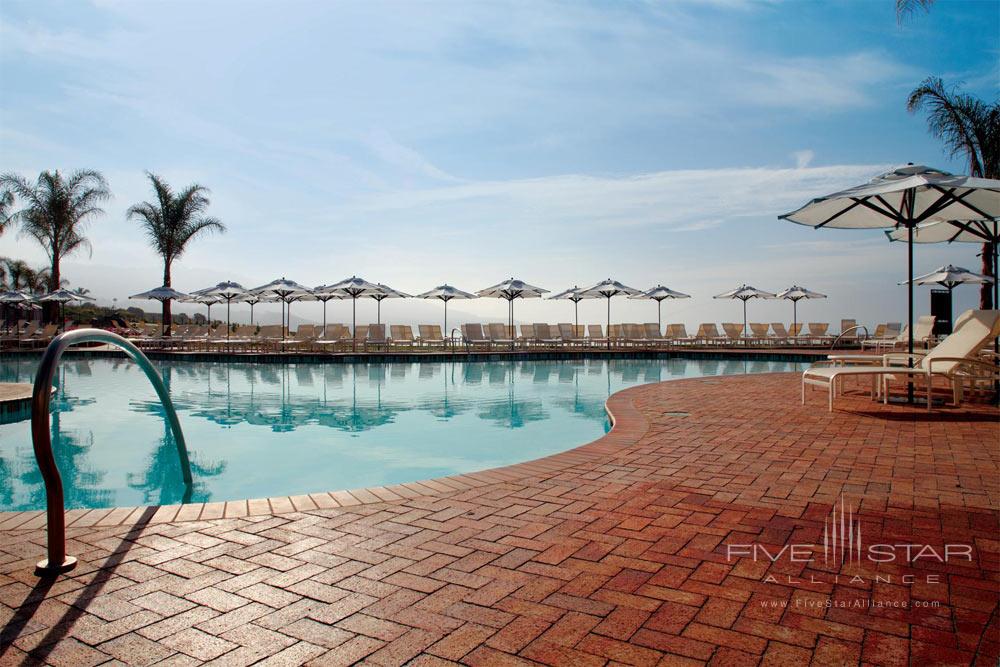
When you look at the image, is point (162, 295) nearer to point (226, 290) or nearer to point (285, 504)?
point (226, 290)

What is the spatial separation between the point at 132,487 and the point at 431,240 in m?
20.7

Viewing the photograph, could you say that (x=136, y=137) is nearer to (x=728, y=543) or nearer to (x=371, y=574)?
(x=371, y=574)

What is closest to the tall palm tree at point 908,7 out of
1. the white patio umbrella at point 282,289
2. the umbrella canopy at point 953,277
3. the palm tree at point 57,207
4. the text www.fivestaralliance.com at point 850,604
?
the text www.fivestaralliance.com at point 850,604

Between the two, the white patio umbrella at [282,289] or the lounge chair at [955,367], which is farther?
the white patio umbrella at [282,289]

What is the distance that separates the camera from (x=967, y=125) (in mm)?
15328

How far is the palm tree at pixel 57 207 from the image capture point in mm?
23453

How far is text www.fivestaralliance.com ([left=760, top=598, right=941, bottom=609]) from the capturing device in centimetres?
196

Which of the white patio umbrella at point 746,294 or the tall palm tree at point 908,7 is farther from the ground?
the tall palm tree at point 908,7

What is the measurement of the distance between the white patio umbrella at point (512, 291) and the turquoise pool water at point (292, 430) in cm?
735

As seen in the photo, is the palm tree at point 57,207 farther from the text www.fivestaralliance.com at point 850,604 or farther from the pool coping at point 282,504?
the text www.fivestaralliance.com at point 850,604

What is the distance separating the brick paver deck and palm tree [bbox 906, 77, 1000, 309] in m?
15.5

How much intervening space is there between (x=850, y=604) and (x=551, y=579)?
99 centimetres

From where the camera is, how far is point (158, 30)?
7117mm

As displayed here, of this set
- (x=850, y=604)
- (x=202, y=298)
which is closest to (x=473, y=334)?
(x=202, y=298)
